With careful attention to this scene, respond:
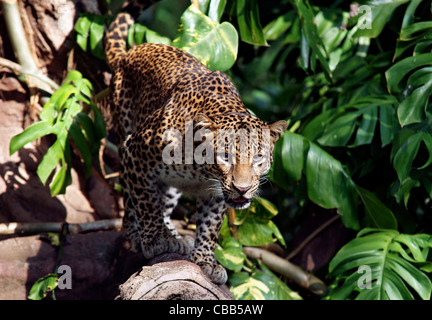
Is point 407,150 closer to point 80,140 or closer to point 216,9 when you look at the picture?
point 216,9

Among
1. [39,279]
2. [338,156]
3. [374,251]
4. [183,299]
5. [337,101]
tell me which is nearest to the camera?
[183,299]

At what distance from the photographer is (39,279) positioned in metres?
6.09

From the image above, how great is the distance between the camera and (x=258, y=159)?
497cm

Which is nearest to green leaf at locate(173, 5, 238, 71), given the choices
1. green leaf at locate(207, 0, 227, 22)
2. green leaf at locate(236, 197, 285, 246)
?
green leaf at locate(207, 0, 227, 22)

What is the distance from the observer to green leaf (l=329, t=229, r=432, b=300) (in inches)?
255

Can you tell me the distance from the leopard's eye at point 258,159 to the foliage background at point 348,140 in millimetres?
2050

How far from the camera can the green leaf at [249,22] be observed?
7.41 m

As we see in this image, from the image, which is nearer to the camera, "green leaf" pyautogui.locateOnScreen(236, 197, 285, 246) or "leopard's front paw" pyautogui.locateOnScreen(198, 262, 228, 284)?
"leopard's front paw" pyautogui.locateOnScreen(198, 262, 228, 284)

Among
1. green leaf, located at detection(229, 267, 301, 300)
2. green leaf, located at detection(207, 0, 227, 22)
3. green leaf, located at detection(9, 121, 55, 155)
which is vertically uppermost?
green leaf, located at detection(207, 0, 227, 22)

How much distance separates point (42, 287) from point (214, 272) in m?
1.63

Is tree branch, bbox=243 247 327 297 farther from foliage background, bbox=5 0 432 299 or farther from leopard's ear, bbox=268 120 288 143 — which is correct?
leopard's ear, bbox=268 120 288 143

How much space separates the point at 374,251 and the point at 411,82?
71.8 inches

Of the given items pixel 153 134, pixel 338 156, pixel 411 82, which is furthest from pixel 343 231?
pixel 153 134

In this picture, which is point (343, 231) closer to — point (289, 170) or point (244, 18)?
point (289, 170)
